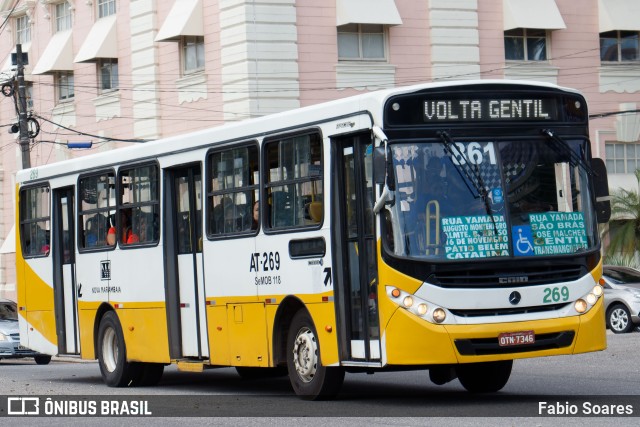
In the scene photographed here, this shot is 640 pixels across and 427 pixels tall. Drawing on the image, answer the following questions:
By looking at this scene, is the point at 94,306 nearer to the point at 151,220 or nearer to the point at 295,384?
the point at 151,220

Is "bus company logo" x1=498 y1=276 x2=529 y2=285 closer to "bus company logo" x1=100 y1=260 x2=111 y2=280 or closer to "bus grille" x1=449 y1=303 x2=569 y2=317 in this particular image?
"bus grille" x1=449 y1=303 x2=569 y2=317

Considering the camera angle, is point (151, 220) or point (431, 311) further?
point (151, 220)

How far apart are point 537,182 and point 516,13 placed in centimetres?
2359

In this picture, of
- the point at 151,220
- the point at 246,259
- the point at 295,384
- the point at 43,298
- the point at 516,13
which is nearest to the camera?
the point at 295,384

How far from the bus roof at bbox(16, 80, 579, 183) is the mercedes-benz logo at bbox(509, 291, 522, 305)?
2.05m

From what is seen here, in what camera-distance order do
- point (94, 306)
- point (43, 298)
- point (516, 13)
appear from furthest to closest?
point (516, 13), point (43, 298), point (94, 306)

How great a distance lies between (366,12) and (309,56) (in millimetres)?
1746

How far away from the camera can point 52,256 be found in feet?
69.7

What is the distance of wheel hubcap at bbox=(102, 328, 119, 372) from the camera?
1975 cm

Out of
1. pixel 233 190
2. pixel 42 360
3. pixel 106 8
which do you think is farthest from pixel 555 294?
pixel 106 8

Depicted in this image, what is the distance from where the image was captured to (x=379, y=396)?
16172 millimetres

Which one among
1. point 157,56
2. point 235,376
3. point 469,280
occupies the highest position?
point 157,56

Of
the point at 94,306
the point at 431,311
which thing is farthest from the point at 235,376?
the point at 431,311

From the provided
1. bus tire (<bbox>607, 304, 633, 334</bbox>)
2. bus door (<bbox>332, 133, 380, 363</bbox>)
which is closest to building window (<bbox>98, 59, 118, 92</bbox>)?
bus tire (<bbox>607, 304, 633, 334</bbox>)
